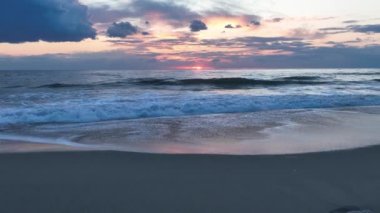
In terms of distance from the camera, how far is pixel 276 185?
4.93 m

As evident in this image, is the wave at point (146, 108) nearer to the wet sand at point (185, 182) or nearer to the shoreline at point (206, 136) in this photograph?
the shoreline at point (206, 136)

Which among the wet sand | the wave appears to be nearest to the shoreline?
the wet sand

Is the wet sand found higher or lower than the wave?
higher

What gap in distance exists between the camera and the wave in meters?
12.2

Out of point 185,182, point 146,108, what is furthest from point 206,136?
point 146,108

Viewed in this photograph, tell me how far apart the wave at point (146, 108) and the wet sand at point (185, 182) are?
225 inches

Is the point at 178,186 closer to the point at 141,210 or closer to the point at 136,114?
the point at 141,210

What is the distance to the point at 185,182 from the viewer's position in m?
5.06

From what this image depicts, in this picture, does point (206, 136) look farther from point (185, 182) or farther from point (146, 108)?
point (146, 108)

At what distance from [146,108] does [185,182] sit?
907 cm

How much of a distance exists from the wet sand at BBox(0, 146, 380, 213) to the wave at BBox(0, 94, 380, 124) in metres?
5.73

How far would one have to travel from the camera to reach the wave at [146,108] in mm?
12219

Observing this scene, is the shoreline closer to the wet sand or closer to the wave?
the wet sand

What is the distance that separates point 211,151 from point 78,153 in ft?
6.87
